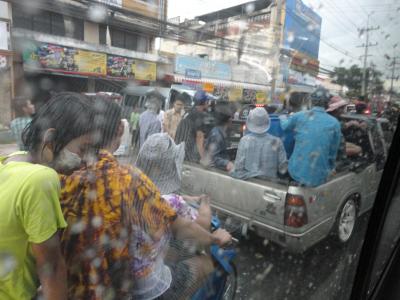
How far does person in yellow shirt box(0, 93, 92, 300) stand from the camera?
56 cm

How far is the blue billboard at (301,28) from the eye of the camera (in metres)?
0.80

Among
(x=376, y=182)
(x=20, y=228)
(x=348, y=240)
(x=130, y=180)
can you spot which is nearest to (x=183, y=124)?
(x=130, y=180)

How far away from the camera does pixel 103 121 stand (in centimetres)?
59

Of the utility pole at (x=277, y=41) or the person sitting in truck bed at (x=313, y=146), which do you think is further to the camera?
the person sitting in truck bed at (x=313, y=146)

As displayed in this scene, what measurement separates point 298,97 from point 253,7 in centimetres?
36

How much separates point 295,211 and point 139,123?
52.3 inches

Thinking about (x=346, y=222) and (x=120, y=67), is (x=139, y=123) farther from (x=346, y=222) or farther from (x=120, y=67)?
(x=346, y=222)

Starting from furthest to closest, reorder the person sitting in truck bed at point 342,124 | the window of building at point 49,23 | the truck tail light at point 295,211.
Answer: the truck tail light at point 295,211 < the person sitting in truck bed at point 342,124 < the window of building at point 49,23

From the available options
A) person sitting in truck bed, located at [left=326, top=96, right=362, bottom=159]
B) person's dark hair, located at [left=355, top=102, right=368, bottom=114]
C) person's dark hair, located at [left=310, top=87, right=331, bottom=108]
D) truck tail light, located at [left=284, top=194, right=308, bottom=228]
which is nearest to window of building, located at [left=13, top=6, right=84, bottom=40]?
person's dark hair, located at [left=310, top=87, right=331, bottom=108]

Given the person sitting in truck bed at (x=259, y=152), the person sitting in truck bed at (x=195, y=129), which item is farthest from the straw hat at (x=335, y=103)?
the person sitting in truck bed at (x=195, y=129)

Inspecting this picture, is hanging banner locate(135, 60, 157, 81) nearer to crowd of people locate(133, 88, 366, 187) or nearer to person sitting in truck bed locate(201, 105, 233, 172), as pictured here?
crowd of people locate(133, 88, 366, 187)

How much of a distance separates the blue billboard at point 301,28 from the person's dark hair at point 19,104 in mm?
621

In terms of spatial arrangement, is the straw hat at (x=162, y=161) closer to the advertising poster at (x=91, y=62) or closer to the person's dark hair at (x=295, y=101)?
the advertising poster at (x=91, y=62)

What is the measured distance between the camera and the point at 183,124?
74 cm
